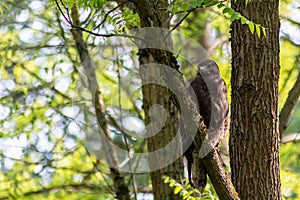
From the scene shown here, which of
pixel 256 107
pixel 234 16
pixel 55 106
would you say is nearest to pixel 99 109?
pixel 55 106

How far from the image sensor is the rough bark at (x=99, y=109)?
554 cm

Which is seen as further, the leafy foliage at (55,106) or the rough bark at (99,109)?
the leafy foliage at (55,106)

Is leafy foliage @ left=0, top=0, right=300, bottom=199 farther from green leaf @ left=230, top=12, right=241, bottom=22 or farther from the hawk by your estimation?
green leaf @ left=230, top=12, right=241, bottom=22

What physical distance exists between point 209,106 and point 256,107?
1.32 feet

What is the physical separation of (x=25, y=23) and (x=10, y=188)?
1946 millimetres

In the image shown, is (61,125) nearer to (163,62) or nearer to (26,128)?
(26,128)

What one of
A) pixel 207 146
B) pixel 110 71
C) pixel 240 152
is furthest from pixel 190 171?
pixel 110 71

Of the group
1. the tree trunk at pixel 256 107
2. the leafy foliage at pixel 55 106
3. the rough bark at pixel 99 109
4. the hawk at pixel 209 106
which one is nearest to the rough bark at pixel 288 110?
the leafy foliage at pixel 55 106

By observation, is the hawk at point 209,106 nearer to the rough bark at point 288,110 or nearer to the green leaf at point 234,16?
the green leaf at point 234,16

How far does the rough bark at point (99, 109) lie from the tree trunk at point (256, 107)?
2.17 metres

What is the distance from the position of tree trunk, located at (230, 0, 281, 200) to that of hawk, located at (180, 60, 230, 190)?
0.27 meters

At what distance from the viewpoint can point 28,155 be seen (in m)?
7.20

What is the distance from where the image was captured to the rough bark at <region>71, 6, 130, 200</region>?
18.2 feet

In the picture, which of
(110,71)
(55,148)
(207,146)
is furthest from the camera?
(55,148)
